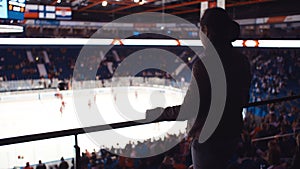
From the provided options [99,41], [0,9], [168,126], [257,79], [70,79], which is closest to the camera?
[0,9]

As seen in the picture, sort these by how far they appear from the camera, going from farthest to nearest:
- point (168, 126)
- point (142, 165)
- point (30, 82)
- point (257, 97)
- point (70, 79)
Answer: point (70, 79), point (30, 82), point (257, 97), point (168, 126), point (142, 165)

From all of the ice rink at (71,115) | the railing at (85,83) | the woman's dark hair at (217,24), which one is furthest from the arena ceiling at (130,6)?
the woman's dark hair at (217,24)

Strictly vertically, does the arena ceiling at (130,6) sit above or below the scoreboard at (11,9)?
above

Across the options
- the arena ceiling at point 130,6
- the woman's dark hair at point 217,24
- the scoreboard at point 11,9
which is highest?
the arena ceiling at point 130,6

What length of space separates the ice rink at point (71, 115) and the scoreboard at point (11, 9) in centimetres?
244

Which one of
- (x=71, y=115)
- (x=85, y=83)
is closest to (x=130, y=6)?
(x=85, y=83)

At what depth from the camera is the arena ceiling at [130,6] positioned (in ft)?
48.6

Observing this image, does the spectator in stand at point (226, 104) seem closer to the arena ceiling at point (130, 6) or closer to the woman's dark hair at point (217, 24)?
the woman's dark hair at point (217, 24)

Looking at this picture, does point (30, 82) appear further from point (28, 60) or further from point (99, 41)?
point (99, 41)

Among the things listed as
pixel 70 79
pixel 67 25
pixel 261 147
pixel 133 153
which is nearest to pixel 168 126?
pixel 133 153

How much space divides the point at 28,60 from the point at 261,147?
18.2 meters

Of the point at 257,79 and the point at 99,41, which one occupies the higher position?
the point at 99,41

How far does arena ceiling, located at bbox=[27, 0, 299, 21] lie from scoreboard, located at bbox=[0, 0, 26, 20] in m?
7.99

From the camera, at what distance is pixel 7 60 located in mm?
19984
